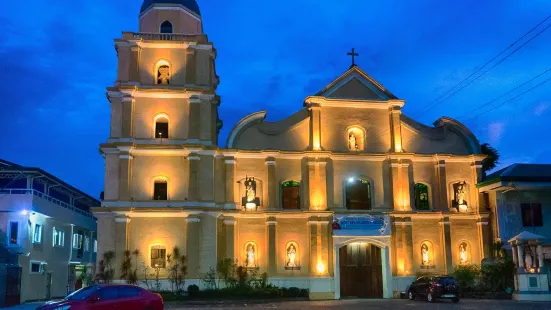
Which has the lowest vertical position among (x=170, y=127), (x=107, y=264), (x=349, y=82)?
(x=107, y=264)

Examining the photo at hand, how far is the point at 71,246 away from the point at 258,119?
1892 cm

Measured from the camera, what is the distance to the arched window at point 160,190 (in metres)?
35.9

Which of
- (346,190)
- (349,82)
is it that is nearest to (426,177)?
(346,190)

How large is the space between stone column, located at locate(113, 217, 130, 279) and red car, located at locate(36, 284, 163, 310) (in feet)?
47.8

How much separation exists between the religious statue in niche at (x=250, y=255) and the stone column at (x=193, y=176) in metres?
4.58

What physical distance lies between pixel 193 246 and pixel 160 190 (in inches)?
162

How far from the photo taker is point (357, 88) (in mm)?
39781

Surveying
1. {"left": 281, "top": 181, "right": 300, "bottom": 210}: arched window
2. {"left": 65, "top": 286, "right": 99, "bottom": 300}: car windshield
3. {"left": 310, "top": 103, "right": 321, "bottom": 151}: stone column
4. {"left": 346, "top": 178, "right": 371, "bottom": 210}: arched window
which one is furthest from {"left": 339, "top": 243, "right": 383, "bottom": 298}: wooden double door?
{"left": 65, "top": 286, "right": 99, "bottom": 300}: car windshield

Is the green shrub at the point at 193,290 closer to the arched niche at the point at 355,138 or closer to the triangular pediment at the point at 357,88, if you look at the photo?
the arched niche at the point at 355,138

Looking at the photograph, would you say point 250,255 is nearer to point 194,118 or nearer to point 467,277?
point 194,118

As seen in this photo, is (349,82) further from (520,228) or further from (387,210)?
(520,228)

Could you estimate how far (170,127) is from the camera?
3672 cm

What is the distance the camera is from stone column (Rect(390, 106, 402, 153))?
1535 inches

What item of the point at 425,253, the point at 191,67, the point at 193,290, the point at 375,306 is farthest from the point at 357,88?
the point at 193,290
